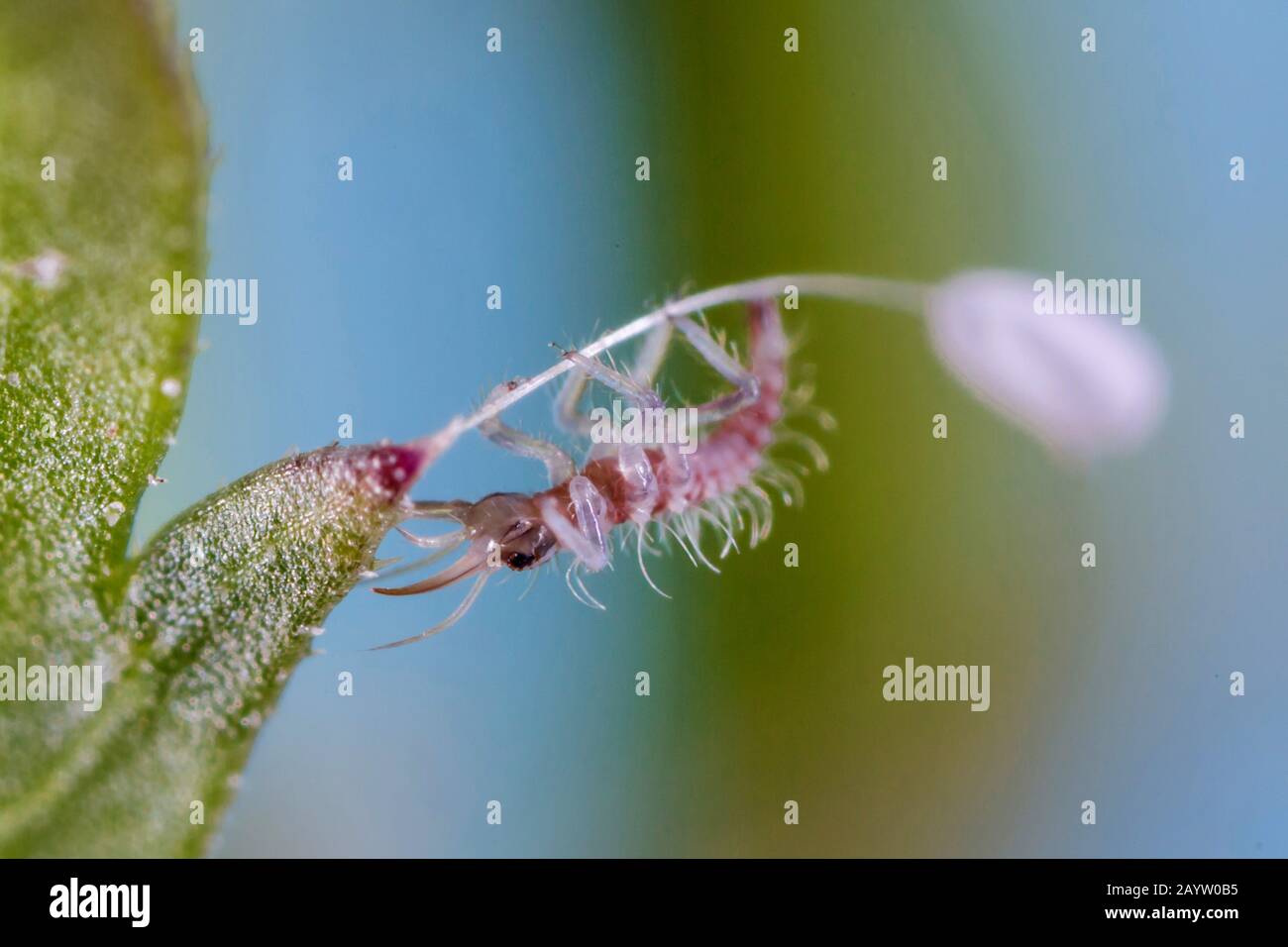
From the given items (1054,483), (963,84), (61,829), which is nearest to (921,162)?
(963,84)

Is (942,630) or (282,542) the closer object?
(282,542)

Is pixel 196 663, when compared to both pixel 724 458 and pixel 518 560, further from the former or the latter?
pixel 724 458

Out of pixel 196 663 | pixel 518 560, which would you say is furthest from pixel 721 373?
pixel 196 663

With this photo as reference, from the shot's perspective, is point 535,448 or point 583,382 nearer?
point 535,448

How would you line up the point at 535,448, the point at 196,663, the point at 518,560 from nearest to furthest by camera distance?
the point at 196,663, the point at 518,560, the point at 535,448
